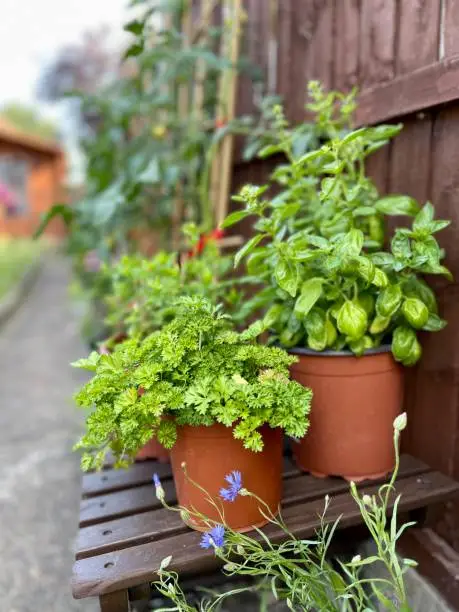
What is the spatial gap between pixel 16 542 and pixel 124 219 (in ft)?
5.44

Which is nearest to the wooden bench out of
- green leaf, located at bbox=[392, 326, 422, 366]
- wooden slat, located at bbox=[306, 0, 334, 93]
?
green leaf, located at bbox=[392, 326, 422, 366]

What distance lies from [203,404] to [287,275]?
1.16ft

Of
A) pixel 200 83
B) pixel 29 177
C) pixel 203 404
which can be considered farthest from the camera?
pixel 29 177

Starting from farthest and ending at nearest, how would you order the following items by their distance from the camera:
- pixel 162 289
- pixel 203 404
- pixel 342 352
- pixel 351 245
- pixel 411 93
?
1. pixel 162 289
2. pixel 411 93
3. pixel 342 352
4. pixel 351 245
5. pixel 203 404

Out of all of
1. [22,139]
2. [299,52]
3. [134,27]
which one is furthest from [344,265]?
[22,139]

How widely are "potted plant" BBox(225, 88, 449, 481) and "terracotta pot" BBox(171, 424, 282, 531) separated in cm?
21

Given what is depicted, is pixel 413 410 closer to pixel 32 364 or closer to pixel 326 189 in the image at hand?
pixel 326 189

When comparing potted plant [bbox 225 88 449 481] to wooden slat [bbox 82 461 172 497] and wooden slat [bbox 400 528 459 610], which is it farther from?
wooden slat [bbox 82 461 172 497]

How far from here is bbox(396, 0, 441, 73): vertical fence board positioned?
121 cm

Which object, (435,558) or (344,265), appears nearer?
(344,265)

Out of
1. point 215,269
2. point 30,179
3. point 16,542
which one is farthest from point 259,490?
point 30,179

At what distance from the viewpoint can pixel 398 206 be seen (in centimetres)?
119

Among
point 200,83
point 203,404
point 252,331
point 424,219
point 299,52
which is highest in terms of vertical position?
point 200,83

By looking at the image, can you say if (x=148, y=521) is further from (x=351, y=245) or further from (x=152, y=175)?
(x=152, y=175)
